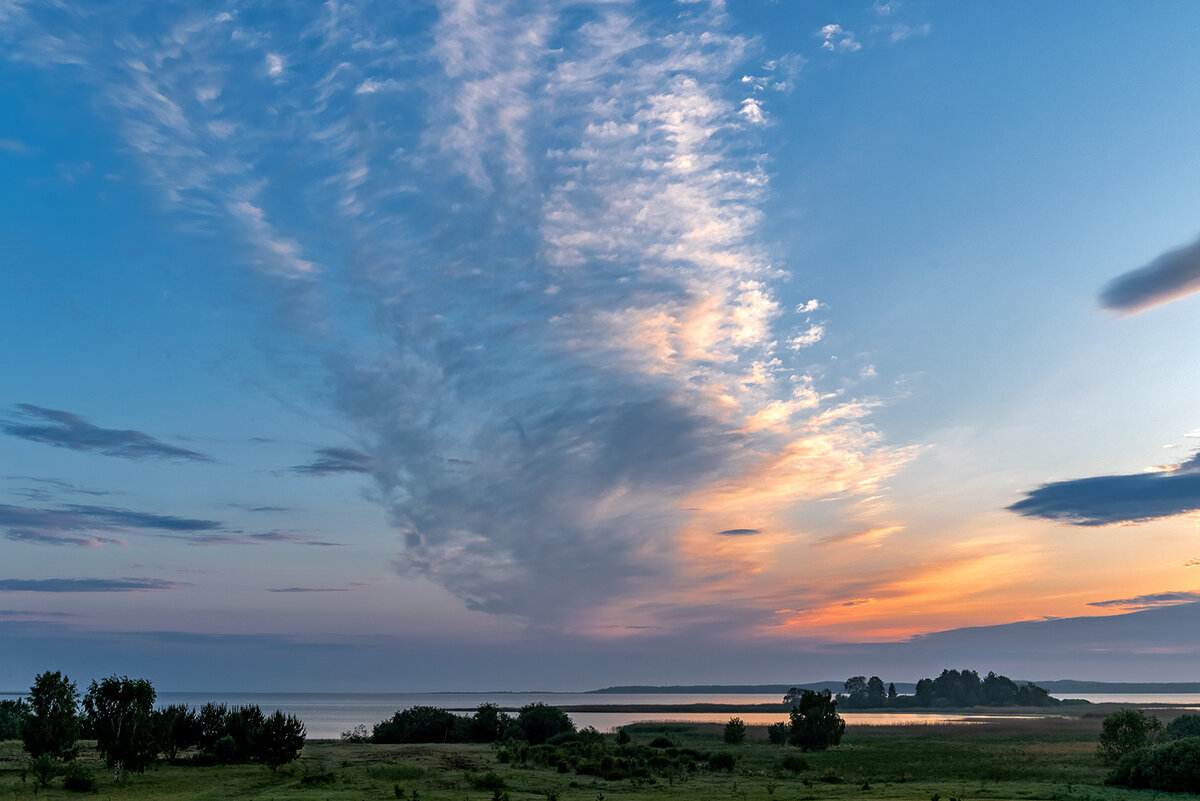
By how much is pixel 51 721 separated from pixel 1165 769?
76.3m

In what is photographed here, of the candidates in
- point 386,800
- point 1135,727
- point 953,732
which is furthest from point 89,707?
point 953,732

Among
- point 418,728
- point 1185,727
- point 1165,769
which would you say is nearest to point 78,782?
point 418,728

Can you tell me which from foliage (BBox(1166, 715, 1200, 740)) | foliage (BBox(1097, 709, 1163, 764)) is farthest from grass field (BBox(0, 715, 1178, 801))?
foliage (BBox(1166, 715, 1200, 740))

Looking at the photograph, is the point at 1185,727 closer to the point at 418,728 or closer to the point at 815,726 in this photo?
the point at 815,726

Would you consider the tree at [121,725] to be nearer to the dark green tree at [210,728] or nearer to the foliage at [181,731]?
the foliage at [181,731]

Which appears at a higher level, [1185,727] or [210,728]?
[210,728]

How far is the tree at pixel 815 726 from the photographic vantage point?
95.1 meters

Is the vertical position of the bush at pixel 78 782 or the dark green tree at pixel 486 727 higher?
the bush at pixel 78 782

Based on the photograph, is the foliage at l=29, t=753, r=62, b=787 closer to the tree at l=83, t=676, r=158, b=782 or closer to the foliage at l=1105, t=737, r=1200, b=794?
the tree at l=83, t=676, r=158, b=782

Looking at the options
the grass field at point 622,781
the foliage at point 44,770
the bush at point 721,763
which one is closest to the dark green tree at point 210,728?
the grass field at point 622,781

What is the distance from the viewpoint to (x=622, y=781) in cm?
5800

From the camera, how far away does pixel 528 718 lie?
10831cm

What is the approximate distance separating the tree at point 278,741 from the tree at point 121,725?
7.98 m

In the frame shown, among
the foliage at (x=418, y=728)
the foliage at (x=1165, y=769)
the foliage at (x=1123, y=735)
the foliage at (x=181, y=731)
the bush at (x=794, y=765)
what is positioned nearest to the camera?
the foliage at (x=1165, y=769)
